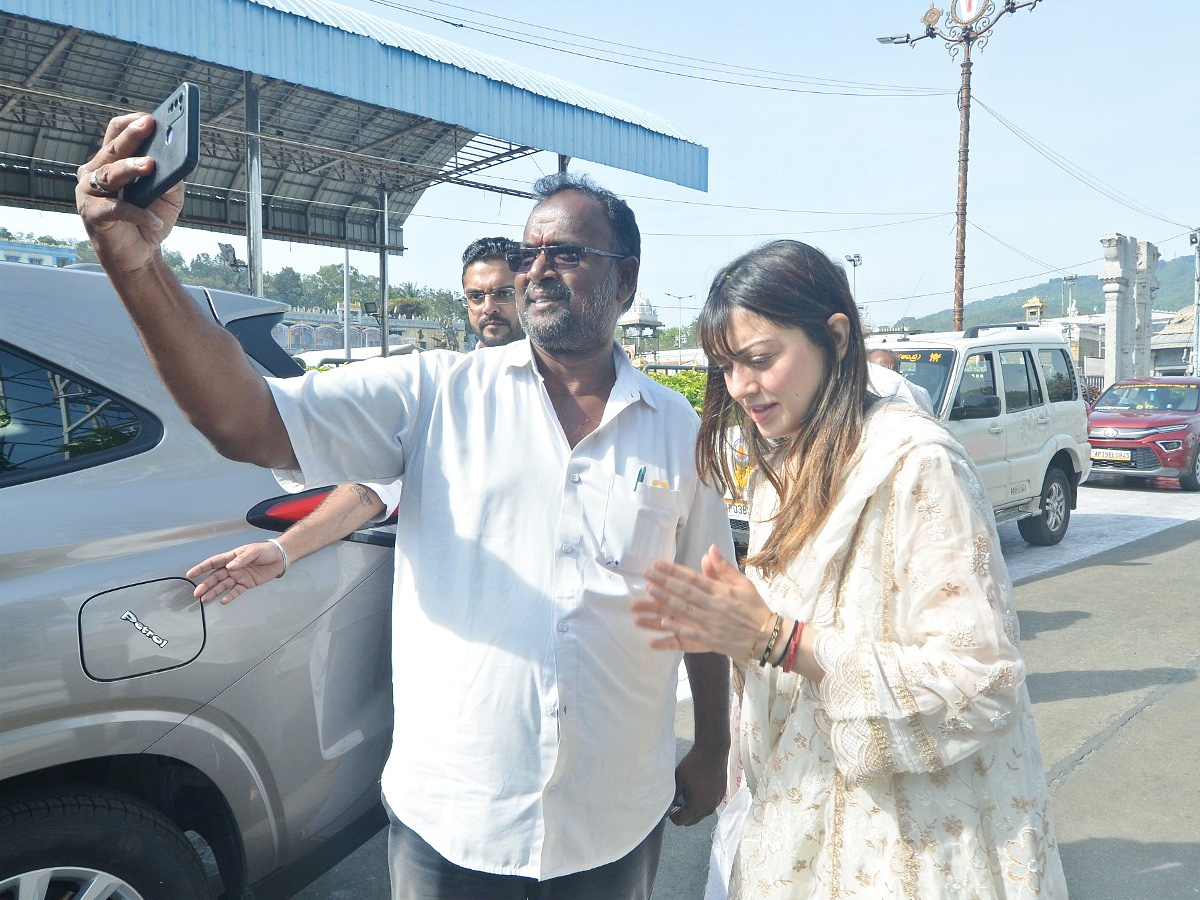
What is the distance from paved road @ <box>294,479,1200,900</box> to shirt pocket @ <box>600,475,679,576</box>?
176 centimetres

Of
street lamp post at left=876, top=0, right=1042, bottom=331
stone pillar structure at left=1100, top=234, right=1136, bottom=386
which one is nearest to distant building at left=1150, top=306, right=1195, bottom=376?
stone pillar structure at left=1100, top=234, right=1136, bottom=386

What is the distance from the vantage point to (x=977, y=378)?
7621 mm

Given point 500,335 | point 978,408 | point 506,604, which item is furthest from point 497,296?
point 978,408

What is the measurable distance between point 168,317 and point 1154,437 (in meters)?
13.8

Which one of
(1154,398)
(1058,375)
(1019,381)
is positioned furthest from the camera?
(1154,398)

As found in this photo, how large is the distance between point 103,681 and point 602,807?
1002mm

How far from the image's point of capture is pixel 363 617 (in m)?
2.26

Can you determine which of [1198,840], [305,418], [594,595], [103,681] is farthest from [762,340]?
[1198,840]

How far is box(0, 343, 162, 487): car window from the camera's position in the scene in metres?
1.82

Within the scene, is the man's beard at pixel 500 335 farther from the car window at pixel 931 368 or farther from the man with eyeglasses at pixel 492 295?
the car window at pixel 931 368

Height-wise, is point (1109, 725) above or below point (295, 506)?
below

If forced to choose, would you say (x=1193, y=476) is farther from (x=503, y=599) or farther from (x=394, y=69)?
(x=503, y=599)

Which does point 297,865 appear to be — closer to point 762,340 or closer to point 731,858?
point 731,858

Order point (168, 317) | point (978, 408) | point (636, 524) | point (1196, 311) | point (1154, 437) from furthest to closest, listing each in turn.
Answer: point (1196, 311) → point (1154, 437) → point (978, 408) → point (636, 524) → point (168, 317)
